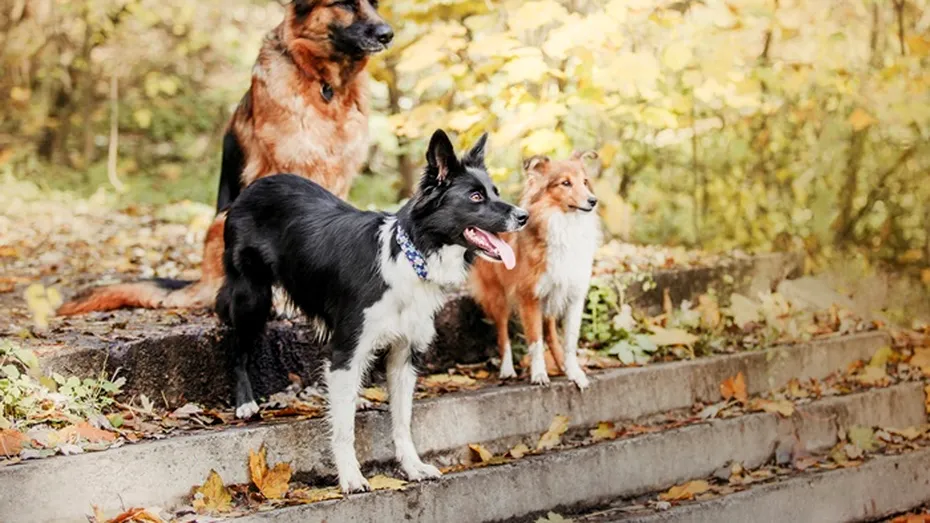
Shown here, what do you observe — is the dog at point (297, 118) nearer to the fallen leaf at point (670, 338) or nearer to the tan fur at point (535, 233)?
the tan fur at point (535, 233)

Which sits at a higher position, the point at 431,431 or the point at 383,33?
the point at 383,33

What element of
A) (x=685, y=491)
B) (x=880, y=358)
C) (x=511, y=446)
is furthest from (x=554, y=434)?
(x=880, y=358)

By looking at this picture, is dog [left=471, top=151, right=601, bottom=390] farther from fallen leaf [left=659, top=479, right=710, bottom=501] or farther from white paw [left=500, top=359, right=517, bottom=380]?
fallen leaf [left=659, top=479, right=710, bottom=501]

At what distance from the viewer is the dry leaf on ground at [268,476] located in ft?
13.9

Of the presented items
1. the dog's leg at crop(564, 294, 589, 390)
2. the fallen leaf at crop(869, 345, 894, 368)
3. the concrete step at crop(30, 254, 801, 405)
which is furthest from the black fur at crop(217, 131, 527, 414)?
the fallen leaf at crop(869, 345, 894, 368)

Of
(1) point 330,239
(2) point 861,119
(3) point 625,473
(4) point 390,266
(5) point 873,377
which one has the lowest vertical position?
(3) point 625,473

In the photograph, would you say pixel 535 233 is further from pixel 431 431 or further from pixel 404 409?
pixel 404 409

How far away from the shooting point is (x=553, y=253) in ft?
17.7

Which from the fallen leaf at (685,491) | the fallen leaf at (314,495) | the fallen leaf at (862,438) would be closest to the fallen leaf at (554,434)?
the fallen leaf at (685,491)

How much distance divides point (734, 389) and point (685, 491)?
1.19m

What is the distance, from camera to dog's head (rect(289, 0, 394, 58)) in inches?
211

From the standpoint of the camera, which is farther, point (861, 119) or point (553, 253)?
point (861, 119)

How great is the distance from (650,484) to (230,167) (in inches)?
109

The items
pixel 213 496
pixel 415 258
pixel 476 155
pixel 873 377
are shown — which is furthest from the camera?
pixel 873 377
